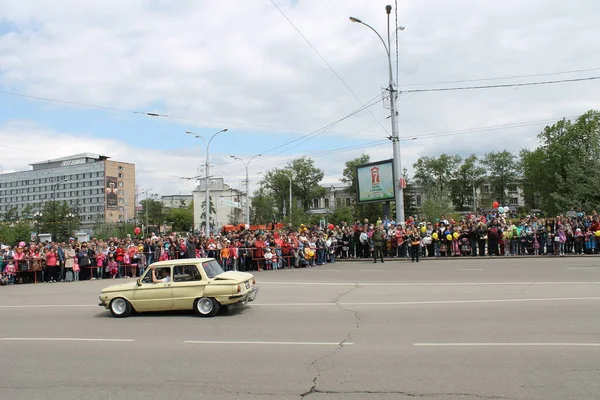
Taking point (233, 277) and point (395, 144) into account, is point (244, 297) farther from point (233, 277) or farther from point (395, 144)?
point (395, 144)

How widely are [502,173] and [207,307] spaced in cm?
11895

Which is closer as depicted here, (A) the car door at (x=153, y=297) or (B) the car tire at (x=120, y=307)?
(A) the car door at (x=153, y=297)

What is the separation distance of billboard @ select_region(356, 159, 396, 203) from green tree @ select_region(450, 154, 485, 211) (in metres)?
95.9

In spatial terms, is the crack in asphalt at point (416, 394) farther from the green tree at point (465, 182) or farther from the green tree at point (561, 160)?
the green tree at point (465, 182)

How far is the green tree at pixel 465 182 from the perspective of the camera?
12262 cm

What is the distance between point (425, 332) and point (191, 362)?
4154mm

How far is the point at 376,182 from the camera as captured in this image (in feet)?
100

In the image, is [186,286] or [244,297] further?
[186,286]

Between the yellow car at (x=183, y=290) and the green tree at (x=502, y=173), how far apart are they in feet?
384

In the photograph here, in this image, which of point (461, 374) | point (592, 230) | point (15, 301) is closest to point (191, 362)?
point (461, 374)

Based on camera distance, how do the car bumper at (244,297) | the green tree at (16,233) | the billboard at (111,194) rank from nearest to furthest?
the car bumper at (244,297), the green tree at (16,233), the billboard at (111,194)

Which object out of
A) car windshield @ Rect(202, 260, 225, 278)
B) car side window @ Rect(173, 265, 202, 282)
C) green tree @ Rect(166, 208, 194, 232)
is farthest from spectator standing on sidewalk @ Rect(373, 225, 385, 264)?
green tree @ Rect(166, 208, 194, 232)

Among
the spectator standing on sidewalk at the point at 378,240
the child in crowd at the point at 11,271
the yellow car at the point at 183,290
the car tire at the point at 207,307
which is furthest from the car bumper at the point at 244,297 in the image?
the child in crowd at the point at 11,271

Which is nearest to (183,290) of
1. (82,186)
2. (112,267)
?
(112,267)
